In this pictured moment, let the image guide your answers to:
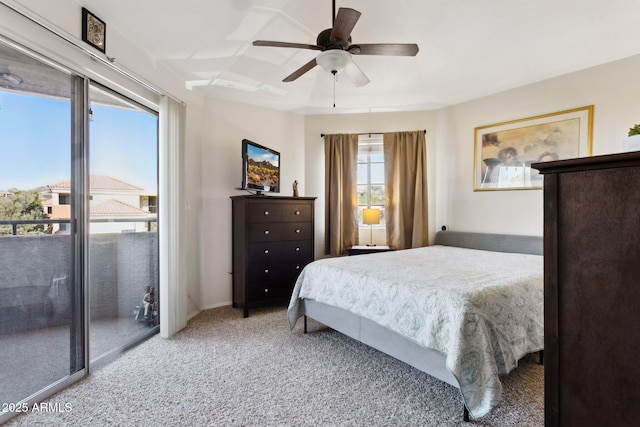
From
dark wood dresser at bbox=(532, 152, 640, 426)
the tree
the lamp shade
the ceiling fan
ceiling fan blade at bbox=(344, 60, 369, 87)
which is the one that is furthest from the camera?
the lamp shade

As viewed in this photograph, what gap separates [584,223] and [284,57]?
2.85 metres

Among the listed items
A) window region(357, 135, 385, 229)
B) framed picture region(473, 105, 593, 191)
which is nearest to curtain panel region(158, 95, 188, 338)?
window region(357, 135, 385, 229)

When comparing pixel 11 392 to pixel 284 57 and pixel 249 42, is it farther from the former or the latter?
pixel 284 57

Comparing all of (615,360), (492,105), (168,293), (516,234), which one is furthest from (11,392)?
(492,105)

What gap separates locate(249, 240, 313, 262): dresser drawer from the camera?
3539 mm

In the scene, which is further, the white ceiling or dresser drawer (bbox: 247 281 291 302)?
dresser drawer (bbox: 247 281 291 302)

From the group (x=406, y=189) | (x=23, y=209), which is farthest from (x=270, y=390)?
(x=406, y=189)

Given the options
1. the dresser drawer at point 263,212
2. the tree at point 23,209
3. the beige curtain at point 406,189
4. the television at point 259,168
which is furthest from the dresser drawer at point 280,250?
the tree at point 23,209

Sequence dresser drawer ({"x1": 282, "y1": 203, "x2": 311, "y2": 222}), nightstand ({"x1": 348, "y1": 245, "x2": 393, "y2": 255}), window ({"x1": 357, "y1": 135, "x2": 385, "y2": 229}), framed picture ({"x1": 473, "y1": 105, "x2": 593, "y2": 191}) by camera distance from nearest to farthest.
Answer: framed picture ({"x1": 473, "y1": 105, "x2": 593, "y2": 191})
dresser drawer ({"x1": 282, "y1": 203, "x2": 311, "y2": 222})
nightstand ({"x1": 348, "y1": 245, "x2": 393, "y2": 255})
window ({"x1": 357, "y1": 135, "x2": 385, "y2": 229})

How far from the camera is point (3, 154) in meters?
1.79

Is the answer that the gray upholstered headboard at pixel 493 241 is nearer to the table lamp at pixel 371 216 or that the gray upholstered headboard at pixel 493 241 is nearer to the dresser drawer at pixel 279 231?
the table lamp at pixel 371 216

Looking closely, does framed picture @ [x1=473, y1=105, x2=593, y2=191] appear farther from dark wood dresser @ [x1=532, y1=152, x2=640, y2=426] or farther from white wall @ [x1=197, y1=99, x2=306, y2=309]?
dark wood dresser @ [x1=532, y1=152, x2=640, y2=426]

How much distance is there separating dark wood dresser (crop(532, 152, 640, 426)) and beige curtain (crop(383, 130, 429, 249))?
3.48 metres

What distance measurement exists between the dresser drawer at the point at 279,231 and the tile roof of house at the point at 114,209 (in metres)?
1.15
